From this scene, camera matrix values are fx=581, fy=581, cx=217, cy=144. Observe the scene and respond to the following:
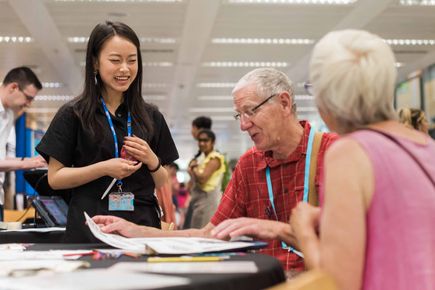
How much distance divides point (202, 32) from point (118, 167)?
711cm

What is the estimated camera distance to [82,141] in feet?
6.81

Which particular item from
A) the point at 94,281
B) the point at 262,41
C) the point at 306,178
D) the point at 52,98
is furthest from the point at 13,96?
the point at 52,98

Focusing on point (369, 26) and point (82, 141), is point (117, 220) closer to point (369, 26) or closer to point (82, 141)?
point (82, 141)

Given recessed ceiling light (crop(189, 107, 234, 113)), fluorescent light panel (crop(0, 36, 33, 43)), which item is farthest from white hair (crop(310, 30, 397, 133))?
recessed ceiling light (crop(189, 107, 234, 113))

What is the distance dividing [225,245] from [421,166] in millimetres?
508

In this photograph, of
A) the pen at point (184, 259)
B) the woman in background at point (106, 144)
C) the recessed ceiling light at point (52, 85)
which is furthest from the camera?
the recessed ceiling light at point (52, 85)

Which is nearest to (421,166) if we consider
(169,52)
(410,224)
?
(410,224)

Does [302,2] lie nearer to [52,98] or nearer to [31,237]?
[31,237]

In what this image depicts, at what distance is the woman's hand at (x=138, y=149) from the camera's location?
6.56ft

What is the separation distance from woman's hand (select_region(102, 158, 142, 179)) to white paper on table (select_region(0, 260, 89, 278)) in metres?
0.68

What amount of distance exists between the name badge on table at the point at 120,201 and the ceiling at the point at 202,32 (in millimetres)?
3926

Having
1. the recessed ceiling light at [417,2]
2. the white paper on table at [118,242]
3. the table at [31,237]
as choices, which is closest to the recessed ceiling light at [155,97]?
the recessed ceiling light at [417,2]

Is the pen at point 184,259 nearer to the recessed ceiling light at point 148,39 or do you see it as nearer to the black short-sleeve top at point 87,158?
the black short-sleeve top at point 87,158

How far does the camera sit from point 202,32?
28.9 ft
